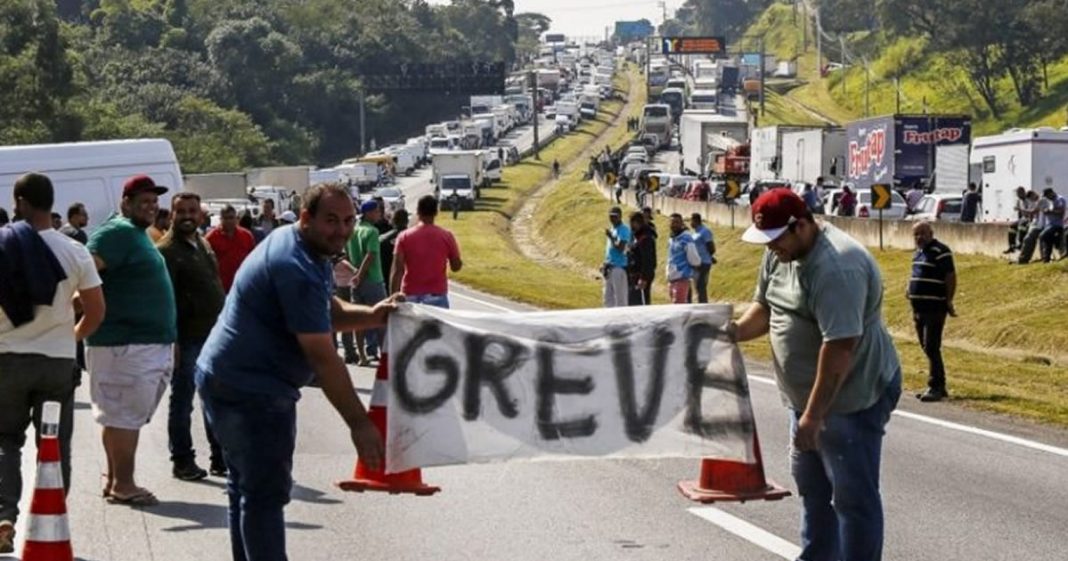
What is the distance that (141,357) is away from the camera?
12.1 metres

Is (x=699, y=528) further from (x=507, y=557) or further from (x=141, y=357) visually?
(x=141, y=357)

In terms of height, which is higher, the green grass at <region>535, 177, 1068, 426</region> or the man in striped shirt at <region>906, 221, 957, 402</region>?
the man in striped shirt at <region>906, 221, 957, 402</region>

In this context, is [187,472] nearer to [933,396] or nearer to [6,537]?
[6,537]

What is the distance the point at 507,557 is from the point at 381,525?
1251 mm

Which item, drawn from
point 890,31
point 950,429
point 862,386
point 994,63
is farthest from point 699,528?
point 890,31

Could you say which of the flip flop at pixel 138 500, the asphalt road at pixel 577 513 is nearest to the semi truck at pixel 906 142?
the asphalt road at pixel 577 513

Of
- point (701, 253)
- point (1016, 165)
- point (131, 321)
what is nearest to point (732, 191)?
point (1016, 165)

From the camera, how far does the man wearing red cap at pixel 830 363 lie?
8.40 metres

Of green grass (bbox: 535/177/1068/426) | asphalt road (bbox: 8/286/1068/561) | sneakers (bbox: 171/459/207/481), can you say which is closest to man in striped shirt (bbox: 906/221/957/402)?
green grass (bbox: 535/177/1068/426)

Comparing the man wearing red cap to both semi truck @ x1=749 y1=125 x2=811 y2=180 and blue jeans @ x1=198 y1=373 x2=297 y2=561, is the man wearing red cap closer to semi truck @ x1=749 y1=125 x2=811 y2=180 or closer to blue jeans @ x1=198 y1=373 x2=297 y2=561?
blue jeans @ x1=198 y1=373 x2=297 y2=561

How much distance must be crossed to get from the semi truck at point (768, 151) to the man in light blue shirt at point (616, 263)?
4199 cm

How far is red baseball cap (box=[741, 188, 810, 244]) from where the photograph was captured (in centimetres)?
845

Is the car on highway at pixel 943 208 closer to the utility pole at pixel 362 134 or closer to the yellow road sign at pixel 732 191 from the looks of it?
the yellow road sign at pixel 732 191

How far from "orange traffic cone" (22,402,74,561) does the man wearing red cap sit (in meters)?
3.01
